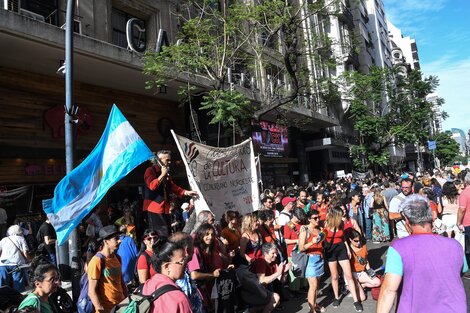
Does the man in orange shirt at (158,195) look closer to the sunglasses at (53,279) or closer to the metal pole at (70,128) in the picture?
the sunglasses at (53,279)

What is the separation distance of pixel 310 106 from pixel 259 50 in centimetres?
1062

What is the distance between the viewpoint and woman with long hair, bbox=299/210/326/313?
19.1 feet

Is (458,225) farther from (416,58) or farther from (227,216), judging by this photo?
(416,58)

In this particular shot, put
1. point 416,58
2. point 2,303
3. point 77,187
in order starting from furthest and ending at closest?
point 416,58 < point 77,187 < point 2,303

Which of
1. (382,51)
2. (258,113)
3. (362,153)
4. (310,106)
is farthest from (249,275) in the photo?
(382,51)

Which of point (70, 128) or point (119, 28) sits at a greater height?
point (119, 28)

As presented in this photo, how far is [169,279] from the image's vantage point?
279 centimetres

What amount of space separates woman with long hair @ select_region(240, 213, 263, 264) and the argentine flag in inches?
78.5

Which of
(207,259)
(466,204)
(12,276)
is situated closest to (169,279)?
(207,259)

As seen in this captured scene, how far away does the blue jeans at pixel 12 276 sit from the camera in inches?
269

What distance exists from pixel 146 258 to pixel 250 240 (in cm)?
200

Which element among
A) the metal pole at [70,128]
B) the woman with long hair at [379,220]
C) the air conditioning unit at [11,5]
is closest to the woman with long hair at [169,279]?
the metal pole at [70,128]

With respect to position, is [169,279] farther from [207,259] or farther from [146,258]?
[207,259]

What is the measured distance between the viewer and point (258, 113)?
11648mm
